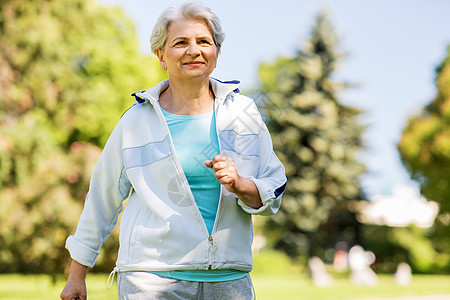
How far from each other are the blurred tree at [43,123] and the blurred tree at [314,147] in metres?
14.7

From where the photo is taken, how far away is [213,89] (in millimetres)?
2586

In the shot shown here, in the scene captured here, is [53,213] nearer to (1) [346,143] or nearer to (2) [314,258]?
(2) [314,258]

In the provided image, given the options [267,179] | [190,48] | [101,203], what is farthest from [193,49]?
[101,203]

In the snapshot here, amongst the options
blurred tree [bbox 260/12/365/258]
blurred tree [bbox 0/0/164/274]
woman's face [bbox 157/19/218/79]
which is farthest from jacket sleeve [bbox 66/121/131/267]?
blurred tree [bbox 260/12/365/258]

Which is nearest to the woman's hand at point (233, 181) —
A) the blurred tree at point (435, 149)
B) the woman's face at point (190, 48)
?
the woman's face at point (190, 48)

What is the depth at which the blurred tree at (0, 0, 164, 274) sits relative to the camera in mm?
14648

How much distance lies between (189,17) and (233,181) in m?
0.68

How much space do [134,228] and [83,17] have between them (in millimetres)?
16174

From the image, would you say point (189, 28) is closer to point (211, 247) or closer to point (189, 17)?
point (189, 17)

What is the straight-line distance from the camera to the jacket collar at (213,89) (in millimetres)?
2498

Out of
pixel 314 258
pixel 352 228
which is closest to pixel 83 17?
pixel 314 258

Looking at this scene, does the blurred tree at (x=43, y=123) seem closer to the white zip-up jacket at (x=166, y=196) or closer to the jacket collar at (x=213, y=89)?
the white zip-up jacket at (x=166, y=196)

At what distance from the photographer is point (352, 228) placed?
3431cm

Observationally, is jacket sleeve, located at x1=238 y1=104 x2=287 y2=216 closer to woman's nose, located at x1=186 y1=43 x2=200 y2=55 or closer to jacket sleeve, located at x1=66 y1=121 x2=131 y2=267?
woman's nose, located at x1=186 y1=43 x2=200 y2=55
